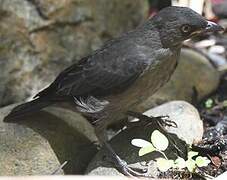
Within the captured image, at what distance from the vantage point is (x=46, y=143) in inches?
171

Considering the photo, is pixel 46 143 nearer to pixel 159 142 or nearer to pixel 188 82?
pixel 159 142

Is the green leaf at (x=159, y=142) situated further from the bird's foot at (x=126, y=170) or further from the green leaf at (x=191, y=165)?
the bird's foot at (x=126, y=170)

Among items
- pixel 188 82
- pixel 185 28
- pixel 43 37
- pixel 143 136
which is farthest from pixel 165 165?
pixel 43 37

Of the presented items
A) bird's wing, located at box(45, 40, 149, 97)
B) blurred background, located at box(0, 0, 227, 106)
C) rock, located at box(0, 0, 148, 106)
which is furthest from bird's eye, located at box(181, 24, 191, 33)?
rock, located at box(0, 0, 148, 106)

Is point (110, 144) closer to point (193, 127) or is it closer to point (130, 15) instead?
point (193, 127)

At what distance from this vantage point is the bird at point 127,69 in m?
4.02

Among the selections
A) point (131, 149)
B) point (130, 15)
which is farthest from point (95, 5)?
point (131, 149)

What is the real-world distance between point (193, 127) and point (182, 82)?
1269 millimetres

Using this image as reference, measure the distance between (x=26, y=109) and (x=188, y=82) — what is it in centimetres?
180

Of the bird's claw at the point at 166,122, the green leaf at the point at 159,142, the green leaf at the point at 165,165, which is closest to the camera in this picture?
the green leaf at the point at 165,165

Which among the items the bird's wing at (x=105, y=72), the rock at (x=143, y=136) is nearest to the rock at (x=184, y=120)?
the rock at (x=143, y=136)

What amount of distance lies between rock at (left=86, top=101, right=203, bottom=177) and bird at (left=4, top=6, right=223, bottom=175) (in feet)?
0.34

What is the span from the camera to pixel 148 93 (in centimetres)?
417

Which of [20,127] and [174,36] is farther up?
[174,36]
